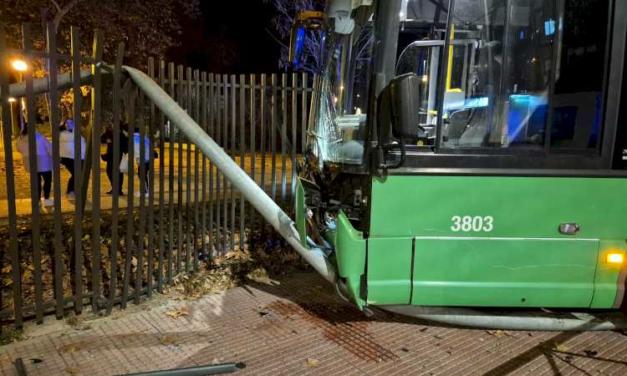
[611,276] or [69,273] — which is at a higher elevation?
[611,276]

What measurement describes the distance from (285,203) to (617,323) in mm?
4662

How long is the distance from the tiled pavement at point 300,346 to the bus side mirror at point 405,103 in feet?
6.57

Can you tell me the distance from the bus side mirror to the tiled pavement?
200 centimetres

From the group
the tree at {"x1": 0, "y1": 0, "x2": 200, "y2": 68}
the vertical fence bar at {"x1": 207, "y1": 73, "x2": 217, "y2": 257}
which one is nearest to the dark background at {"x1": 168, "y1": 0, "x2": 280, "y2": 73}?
the tree at {"x1": 0, "y1": 0, "x2": 200, "y2": 68}

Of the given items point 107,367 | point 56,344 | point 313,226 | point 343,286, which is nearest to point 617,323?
point 343,286

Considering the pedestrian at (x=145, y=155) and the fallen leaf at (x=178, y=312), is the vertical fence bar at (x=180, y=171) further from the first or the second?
the fallen leaf at (x=178, y=312)

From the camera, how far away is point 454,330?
4.69 metres

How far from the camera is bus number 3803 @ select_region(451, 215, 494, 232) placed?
3.81m


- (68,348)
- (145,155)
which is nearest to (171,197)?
(145,155)

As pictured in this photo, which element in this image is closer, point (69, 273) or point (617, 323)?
point (617, 323)

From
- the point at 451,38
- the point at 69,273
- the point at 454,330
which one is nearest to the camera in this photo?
the point at 451,38

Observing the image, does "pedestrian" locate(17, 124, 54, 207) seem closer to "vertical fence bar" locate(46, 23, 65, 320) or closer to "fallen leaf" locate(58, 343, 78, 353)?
"vertical fence bar" locate(46, 23, 65, 320)

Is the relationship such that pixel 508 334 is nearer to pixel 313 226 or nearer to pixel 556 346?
pixel 556 346

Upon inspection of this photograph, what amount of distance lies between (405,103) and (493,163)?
102 centimetres
